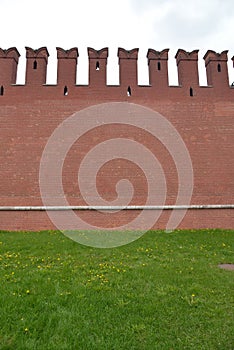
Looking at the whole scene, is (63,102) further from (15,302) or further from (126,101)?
(15,302)

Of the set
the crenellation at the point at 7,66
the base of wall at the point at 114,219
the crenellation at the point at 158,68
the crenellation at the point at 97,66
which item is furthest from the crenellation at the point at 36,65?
the base of wall at the point at 114,219

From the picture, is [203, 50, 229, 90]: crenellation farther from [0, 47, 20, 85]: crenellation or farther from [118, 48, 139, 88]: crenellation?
[0, 47, 20, 85]: crenellation

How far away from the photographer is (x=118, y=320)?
357 cm

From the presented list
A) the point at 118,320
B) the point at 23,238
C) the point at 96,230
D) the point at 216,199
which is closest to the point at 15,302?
the point at 118,320

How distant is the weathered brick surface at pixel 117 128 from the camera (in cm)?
1027

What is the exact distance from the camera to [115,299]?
4.09 m

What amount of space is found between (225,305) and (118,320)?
1466mm

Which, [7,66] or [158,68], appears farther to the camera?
[158,68]

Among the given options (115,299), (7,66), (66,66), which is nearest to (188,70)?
(66,66)

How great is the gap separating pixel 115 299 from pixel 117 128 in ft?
25.1

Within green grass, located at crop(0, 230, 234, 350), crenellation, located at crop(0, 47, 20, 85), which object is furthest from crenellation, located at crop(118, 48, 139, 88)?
green grass, located at crop(0, 230, 234, 350)

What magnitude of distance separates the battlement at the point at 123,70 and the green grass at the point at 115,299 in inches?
252

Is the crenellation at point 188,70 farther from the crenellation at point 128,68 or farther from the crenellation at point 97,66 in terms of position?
the crenellation at point 97,66

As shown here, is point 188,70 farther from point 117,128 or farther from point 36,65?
point 36,65
